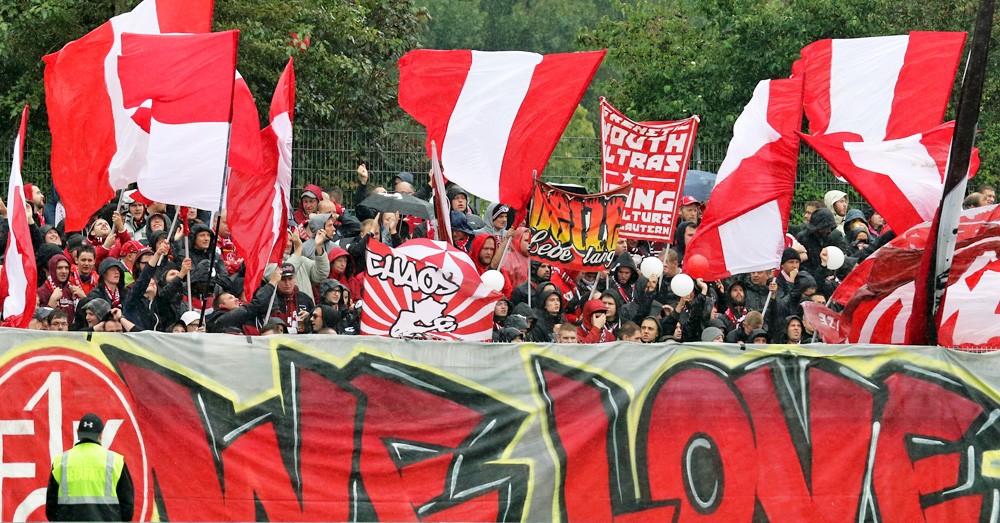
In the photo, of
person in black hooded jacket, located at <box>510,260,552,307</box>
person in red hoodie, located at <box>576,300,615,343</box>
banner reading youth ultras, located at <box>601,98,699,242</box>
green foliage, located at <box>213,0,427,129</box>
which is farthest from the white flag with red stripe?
green foliage, located at <box>213,0,427,129</box>

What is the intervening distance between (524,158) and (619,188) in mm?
1108

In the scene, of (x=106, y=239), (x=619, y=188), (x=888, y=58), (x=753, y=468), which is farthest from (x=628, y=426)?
(x=106, y=239)

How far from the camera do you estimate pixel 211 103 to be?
12.5 meters

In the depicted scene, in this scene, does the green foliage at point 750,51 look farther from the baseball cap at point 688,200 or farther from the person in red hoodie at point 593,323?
the person in red hoodie at point 593,323

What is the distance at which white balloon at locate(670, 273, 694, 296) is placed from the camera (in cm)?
1408

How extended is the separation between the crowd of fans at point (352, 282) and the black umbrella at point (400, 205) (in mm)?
207

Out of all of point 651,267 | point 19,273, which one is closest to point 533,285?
point 651,267

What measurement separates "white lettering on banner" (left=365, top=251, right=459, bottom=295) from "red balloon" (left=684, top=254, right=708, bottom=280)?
8.87 ft

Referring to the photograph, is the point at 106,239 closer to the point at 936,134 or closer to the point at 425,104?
the point at 425,104

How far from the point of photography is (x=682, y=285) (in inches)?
555

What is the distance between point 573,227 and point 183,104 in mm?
3753

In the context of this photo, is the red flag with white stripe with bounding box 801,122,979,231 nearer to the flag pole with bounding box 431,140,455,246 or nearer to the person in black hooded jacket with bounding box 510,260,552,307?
the person in black hooded jacket with bounding box 510,260,552,307

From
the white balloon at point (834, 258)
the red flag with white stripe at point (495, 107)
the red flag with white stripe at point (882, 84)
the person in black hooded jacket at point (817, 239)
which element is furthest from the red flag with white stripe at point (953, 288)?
the person in black hooded jacket at point (817, 239)

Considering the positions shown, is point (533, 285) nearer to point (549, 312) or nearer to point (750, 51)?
point (549, 312)
